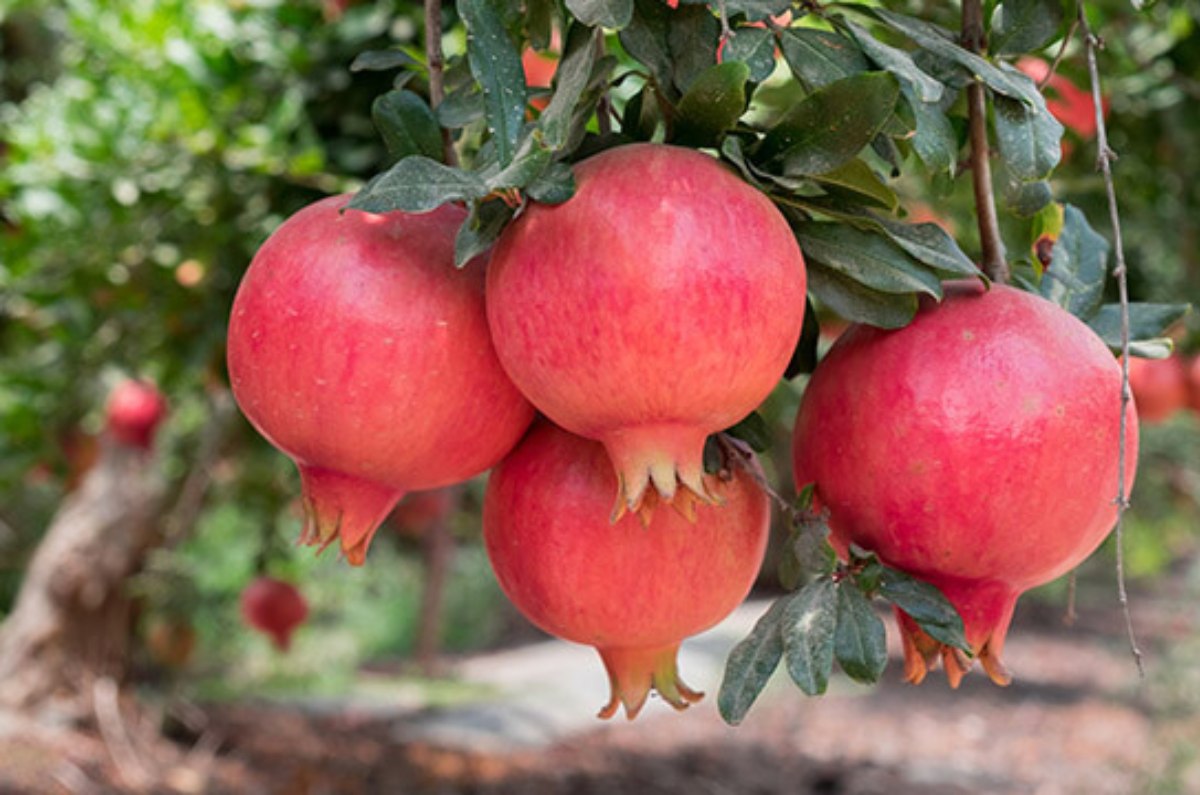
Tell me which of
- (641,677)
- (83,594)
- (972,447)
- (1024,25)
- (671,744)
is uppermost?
(1024,25)

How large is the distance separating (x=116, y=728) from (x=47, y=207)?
94.5 inches

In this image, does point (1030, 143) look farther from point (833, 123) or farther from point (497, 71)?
point (497, 71)

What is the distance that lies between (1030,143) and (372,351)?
38 centimetres

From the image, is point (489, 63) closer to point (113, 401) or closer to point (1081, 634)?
point (113, 401)

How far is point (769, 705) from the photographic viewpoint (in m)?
6.12

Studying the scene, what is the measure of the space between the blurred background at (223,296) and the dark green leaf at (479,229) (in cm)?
43

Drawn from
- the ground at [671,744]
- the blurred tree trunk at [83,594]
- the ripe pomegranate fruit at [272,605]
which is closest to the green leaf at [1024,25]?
the ripe pomegranate fruit at [272,605]

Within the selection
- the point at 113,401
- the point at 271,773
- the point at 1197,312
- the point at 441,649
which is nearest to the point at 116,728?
the point at 271,773

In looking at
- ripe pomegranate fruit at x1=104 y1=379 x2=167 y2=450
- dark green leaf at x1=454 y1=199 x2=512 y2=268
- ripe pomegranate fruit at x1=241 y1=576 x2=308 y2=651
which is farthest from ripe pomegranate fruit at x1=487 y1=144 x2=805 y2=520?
ripe pomegranate fruit at x1=241 y1=576 x2=308 y2=651

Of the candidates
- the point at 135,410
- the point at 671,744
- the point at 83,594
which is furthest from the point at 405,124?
the point at 671,744

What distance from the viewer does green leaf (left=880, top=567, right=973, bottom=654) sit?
0.64 meters

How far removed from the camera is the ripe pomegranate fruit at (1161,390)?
323 centimetres

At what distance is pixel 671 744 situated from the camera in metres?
5.08

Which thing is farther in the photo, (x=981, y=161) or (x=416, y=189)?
(x=981, y=161)
